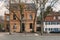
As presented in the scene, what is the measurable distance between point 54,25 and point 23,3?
38.9 metres

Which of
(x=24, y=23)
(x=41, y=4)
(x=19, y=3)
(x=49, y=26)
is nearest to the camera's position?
(x=41, y=4)

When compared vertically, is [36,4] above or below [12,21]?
above

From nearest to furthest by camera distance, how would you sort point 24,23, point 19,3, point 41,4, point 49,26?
point 41,4
point 19,3
point 24,23
point 49,26

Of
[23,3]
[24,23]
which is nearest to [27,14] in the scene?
[24,23]

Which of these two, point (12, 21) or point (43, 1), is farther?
point (12, 21)

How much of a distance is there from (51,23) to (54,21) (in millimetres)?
1812

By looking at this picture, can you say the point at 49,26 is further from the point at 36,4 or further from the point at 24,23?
the point at 36,4

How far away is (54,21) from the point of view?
→ 10194cm

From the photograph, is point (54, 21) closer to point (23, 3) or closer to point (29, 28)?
point (29, 28)

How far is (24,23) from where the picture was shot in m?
78.2

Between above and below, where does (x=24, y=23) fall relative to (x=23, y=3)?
below

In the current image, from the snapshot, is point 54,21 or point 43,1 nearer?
point 43,1

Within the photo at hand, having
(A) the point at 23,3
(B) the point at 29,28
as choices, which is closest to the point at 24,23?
(B) the point at 29,28

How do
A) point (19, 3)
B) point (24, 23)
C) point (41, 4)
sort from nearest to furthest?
point (41, 4)
point (19, 3)
point (24, 23)
